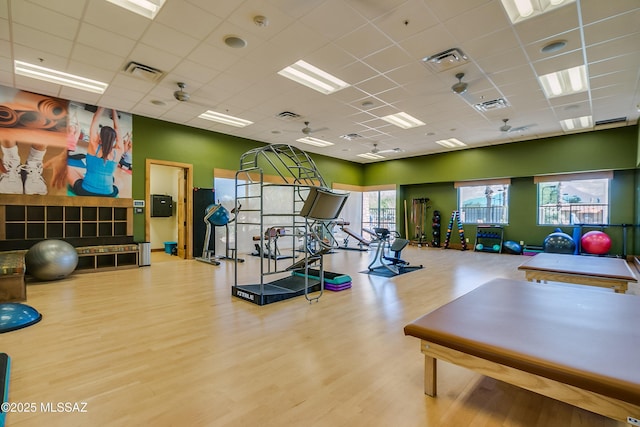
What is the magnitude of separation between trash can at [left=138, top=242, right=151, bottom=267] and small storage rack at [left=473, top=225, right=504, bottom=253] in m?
10.2

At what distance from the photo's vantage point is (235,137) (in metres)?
9.46

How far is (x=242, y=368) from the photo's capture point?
97.5 inches

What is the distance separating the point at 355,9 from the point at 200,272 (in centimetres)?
556

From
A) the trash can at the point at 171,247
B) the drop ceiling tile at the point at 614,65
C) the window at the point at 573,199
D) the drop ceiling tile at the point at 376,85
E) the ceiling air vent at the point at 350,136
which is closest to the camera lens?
the drop ceiling tile at the point at 614,65

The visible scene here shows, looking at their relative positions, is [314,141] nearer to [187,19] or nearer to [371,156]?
[371,156]

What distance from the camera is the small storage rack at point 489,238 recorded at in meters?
10.4

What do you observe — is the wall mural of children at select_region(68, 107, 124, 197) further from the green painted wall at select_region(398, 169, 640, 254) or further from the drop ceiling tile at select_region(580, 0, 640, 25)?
the green painted wall at select_region(398, 169, 640, 254)

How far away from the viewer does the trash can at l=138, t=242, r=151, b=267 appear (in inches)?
282

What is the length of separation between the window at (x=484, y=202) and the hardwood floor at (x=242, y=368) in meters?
7.70

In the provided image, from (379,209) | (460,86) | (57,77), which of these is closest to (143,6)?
(57,77)

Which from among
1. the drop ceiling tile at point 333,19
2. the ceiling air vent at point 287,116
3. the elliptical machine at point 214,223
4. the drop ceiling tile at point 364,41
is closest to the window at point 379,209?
the ceiling air vent at point 287,116

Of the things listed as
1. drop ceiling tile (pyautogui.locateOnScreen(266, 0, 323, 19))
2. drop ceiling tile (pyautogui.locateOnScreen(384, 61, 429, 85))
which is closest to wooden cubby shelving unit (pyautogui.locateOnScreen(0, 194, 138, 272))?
drop ceiling tile (pyautogui.locateOnScreen(266, 0, 323, 19))

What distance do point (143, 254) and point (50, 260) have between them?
205 cm

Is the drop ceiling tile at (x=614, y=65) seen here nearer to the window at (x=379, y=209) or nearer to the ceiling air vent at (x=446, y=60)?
the ceiling air vent at (x=446, y=60)
